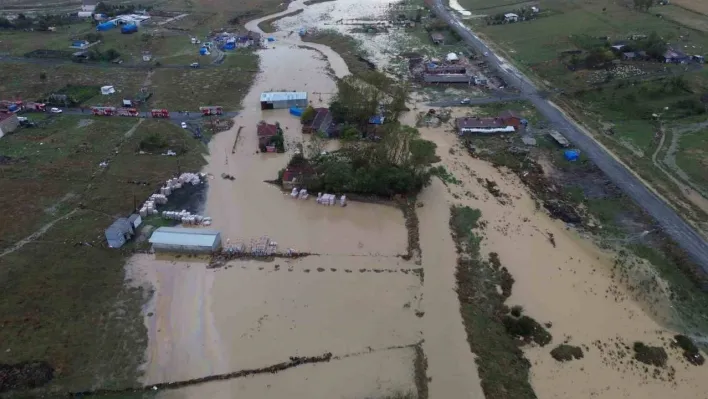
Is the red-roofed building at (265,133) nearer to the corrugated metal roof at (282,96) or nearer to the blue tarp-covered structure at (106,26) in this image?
the corrugated metal roof at (282,96)

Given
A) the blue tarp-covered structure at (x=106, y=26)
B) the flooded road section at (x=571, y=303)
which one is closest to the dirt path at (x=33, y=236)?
the flooded road section at (x=571, y=303)

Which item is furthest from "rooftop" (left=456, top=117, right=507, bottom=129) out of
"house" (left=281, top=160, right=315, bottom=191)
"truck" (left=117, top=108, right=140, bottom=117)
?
"truck" (left=117, top=108, right=140, bottom=117)

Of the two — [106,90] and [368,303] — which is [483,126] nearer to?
[368,303]

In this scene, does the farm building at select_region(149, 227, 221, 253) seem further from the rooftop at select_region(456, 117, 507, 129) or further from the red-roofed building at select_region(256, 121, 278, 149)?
the rooftop at select_region(456, 117, 507, 129)

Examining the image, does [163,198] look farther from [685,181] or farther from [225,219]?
[685,181]

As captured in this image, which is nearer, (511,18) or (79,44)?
(79,44)

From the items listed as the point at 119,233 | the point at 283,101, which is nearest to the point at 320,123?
the point at 283,101
